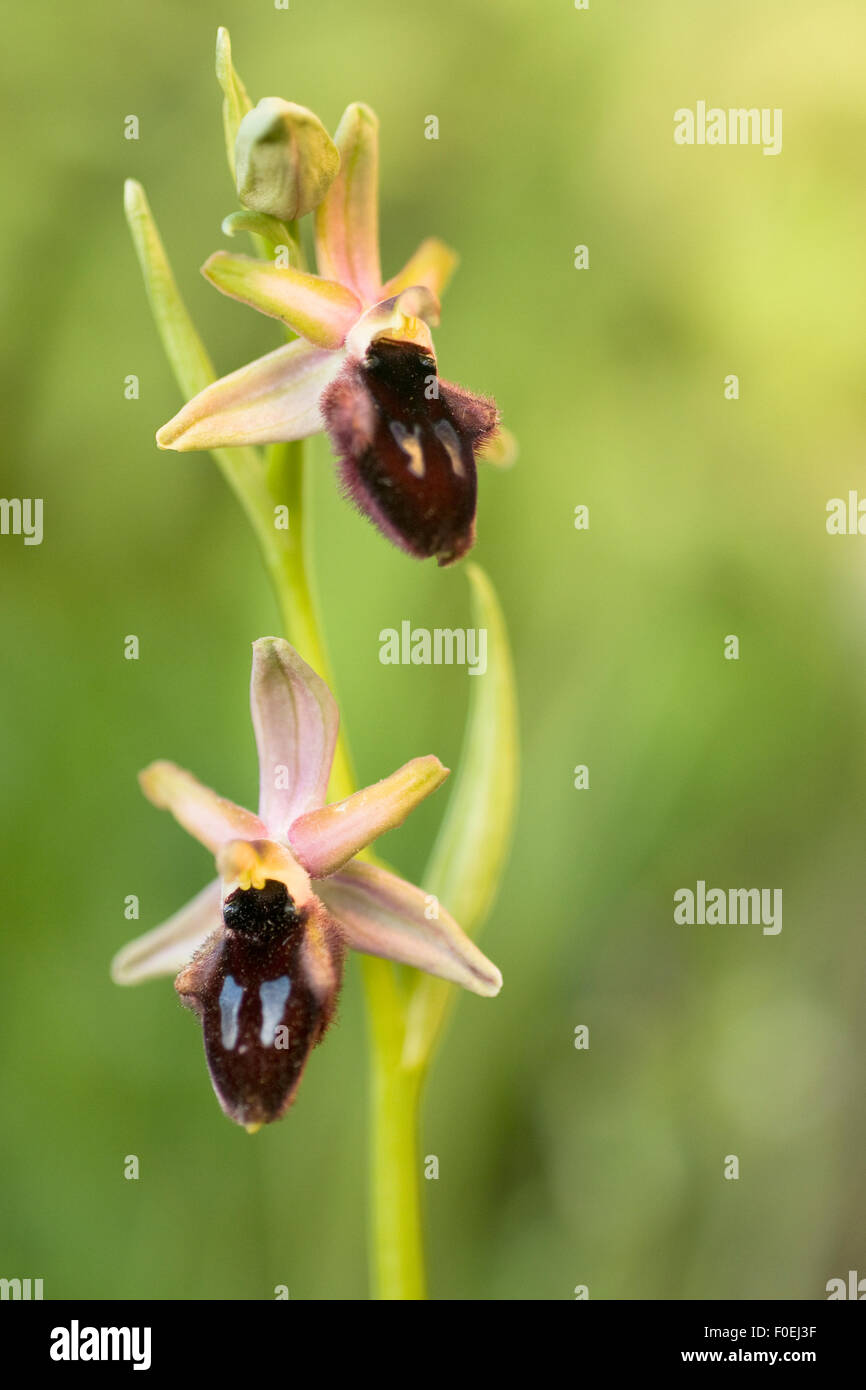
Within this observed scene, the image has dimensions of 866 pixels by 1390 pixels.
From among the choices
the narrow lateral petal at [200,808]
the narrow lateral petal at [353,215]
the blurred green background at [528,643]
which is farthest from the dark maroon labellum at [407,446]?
the blurred green background at [528,643]

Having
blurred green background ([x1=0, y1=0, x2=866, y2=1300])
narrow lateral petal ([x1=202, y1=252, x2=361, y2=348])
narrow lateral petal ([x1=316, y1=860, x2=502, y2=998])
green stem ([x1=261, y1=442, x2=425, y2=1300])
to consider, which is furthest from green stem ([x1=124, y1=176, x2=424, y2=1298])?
blurred green background ([x1=0, y1=0, x2=866, y2=1300])

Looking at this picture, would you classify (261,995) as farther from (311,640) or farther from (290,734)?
(311,640)

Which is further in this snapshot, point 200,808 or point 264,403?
point 200,808

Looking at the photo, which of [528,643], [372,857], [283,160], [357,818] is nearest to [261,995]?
[357,818]

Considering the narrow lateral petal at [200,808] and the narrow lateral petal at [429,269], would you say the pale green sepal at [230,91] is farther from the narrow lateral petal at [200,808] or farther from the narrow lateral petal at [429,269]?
the narrow lateral petal at [200,808]
